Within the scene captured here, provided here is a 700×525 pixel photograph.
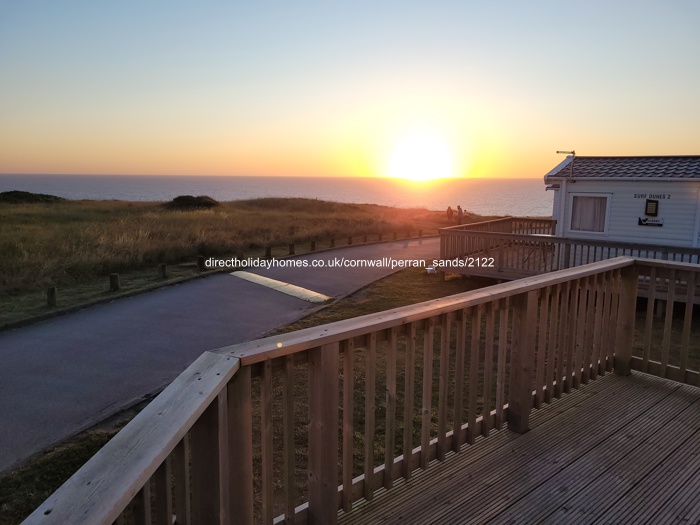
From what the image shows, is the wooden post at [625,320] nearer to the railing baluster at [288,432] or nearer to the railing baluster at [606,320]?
the railing baluster at [606,320]

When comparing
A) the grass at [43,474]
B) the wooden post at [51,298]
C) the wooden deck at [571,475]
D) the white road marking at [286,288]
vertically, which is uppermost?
the wooden deck at [571,475]

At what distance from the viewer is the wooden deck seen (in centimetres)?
305

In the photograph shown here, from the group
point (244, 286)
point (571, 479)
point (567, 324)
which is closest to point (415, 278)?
point (244, 286)

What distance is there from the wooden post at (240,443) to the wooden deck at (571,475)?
860 mm

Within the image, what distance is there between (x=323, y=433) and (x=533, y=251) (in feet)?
41.6

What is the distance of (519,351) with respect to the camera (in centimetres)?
391

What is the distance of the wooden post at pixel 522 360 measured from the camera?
3.88m

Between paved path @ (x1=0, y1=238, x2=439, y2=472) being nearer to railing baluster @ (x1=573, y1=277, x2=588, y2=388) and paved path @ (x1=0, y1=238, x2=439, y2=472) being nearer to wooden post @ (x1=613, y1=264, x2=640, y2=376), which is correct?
railing baluster @ (x1=573, y1=277, x2=588, y2=388)

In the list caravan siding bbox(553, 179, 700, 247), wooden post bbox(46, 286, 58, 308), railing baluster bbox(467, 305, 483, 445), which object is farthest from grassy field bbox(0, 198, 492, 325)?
caravan siding bbox(553, 179, 700, 247)

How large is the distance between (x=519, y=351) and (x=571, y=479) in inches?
36.1

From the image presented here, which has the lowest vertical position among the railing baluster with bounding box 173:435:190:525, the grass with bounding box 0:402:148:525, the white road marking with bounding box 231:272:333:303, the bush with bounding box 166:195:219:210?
the grass with bounding box 0:402:148:525

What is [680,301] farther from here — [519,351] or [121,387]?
[121,387]

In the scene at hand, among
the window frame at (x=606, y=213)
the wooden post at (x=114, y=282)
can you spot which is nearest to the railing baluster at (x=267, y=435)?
the wooden post at (x=114, y=282)

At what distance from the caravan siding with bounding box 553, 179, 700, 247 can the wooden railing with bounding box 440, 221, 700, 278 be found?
59cm
